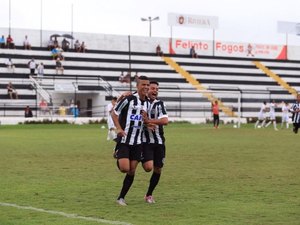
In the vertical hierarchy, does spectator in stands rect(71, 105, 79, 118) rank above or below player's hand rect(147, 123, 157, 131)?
below

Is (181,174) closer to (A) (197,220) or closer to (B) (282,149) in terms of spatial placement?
(A) (197,220)

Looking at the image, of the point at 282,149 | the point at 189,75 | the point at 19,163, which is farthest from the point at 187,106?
the point at 19,163

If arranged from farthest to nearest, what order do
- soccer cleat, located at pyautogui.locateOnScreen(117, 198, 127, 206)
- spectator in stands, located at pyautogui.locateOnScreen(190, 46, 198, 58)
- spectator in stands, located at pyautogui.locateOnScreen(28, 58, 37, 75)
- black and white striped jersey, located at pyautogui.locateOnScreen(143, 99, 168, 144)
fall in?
spectator in stands, located at pyautogui.locateOnScreen(190, 46, 198, 58), spectator in stands, located at pyautogui.locateOnScreen(28, 58, 37, 75), black and white striped jersey, located at pyautogui.locateOnScreen(143, 99, 168, 144), soccer cleat, located at pyautogui.locateOnScreen(117, 198, 127, 206)

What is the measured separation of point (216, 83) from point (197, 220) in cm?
6290

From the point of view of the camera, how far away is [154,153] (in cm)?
1191

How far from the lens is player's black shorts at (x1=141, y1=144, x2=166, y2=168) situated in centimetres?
1172

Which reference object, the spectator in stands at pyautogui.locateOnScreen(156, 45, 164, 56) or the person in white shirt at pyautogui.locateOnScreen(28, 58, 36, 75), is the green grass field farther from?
the spectator in stands at pyautogui.locateOnScreen(156, 45, 164, 56)

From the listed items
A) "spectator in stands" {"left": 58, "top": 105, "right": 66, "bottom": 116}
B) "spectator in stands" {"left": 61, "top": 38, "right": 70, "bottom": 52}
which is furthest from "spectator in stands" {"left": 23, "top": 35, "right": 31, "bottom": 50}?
"spectator in stands" {"left": 58, "top": 105, "right": 66, "bottom": 116}

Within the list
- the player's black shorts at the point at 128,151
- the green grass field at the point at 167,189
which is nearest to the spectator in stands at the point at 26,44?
the green grass field at the point at 167,189

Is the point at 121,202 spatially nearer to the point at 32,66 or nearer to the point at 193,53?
the point at 32,66

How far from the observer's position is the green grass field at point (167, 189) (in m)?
10.1

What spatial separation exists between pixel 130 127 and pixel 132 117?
176 millimetres

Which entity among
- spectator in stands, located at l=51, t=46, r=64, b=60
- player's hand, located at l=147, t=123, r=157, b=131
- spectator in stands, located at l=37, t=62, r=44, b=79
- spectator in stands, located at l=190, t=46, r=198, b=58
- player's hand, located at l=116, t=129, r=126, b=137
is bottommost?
player's hand, located at l=116, t=129, r=126, b=137

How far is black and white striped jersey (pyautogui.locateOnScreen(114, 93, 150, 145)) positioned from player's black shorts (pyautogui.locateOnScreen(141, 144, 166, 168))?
7.3 inches
